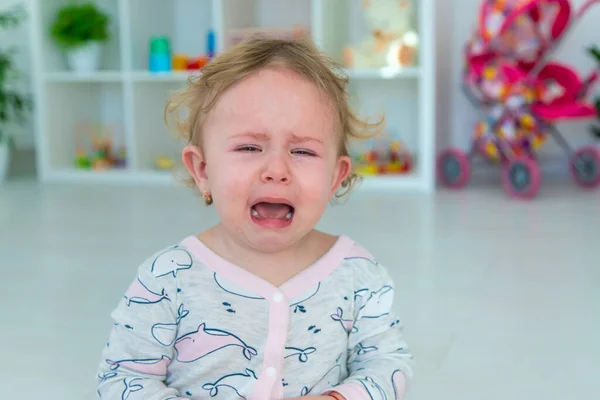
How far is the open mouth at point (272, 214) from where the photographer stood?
0.81 m

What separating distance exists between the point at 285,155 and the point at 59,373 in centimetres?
63

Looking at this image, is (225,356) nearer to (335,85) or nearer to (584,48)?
(335,85)

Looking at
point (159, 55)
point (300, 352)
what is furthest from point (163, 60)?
point (300, 352)

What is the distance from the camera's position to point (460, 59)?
3.48 metres

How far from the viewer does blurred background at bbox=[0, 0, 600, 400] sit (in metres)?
1.35

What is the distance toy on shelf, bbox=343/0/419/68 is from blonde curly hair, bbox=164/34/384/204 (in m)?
2.32

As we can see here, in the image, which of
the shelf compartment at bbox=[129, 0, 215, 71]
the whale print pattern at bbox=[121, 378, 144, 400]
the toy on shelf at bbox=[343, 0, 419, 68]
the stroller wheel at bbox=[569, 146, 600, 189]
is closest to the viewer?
the whale print pattern at bbox=[121, 378, 144, 400]

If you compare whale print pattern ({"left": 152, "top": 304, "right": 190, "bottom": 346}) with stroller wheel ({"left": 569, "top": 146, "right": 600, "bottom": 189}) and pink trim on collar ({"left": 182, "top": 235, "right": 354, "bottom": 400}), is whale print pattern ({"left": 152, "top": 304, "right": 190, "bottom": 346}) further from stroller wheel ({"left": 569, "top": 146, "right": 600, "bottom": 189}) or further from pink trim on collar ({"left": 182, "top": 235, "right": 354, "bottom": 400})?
stroller wheel ({"left": 569, "top": 146, "right": 600, "bottom": 189})

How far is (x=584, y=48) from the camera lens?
331 centimetres

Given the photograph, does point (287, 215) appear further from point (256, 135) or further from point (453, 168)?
point (453, 168)

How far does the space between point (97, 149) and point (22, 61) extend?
657mm

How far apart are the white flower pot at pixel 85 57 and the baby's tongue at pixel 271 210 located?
289 centimetres

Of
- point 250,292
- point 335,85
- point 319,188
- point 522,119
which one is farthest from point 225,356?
point 522,119

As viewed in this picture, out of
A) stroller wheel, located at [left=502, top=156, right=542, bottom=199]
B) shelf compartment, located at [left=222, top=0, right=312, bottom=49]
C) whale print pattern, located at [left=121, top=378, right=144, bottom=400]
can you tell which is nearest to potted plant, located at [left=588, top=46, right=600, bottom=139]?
stroller wheel, located at [left=502, top=156, right=542, bottom=199]
